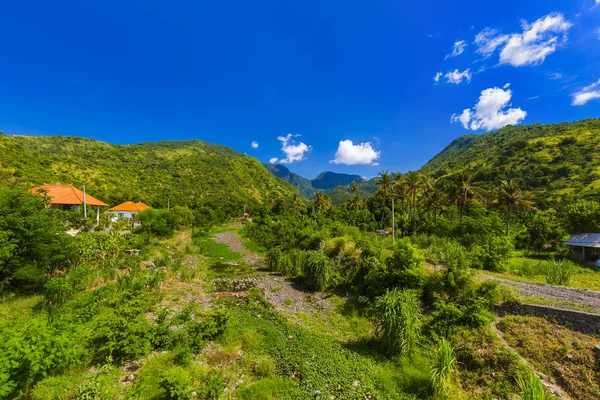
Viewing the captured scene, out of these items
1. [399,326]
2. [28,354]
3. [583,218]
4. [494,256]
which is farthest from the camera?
[583,218]

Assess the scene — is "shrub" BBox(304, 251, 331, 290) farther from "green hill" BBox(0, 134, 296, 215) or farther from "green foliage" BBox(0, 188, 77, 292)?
"green hill" BBox(0, 134, 296, 215)

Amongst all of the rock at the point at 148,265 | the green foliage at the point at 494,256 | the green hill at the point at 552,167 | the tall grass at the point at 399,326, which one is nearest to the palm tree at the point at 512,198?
the green foliage at the point at 494,256

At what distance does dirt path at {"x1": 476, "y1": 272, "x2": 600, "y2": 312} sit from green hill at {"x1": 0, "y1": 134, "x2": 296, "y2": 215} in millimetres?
47619

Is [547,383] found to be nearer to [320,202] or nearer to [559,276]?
[559,276]

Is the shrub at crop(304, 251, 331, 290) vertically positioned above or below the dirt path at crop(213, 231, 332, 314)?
above

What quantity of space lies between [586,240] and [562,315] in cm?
2275

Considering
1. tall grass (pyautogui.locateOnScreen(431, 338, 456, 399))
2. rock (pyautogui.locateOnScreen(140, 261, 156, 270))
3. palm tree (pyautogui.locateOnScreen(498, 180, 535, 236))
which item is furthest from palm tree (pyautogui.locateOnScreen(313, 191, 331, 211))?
tall grass (pyautogui.locateOnScreen(431, 338, 456, 399))

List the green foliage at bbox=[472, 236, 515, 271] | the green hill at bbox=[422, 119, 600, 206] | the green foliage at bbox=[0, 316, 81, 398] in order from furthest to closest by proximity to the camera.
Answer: the green hill at bbox=[422, 119, 600, 206]
the green foliage at bbox=[472, 236, 515, 271]
the green foliage at bbox=[0, 316, 81, 398]

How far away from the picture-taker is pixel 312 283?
56.0 feet

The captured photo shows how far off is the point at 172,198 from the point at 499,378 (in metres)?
76.0

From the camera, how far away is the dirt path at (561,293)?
993cm

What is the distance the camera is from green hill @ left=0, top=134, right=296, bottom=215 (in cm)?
5314

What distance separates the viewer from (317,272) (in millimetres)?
16781

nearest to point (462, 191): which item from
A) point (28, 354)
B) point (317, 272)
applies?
point (317, 272)
